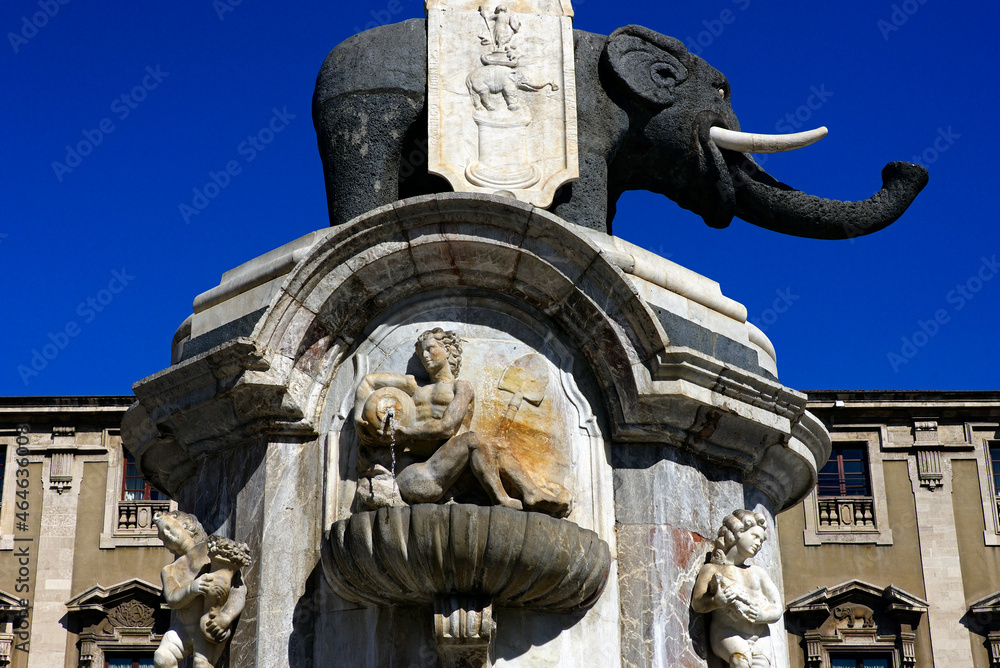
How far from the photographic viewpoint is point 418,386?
31.9 ft

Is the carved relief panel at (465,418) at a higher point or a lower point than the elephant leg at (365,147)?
lower

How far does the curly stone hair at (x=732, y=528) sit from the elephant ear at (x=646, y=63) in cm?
374

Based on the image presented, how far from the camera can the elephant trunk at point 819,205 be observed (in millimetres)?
11953

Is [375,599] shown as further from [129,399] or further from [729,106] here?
[129,399]

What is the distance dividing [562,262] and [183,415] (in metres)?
2.98

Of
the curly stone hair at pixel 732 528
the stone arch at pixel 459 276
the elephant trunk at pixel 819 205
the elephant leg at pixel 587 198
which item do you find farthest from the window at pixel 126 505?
the curly stone hair at pixel 732 528

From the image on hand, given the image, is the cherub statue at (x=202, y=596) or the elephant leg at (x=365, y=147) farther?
the elephant leg at (x=365, y=147)

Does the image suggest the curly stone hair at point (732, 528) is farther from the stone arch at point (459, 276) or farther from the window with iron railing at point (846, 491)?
the window with iron railing at point (846, 491)

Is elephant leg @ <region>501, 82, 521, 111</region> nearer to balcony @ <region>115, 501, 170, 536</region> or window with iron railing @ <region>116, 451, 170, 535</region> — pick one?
window with iron railing @ <region>116, 451, 170, 535</region>

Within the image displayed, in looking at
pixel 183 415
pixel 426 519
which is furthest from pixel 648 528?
pixel 183 415

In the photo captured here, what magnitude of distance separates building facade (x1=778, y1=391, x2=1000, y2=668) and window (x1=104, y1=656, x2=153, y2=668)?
41.2 ft

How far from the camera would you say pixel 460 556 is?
8711mm

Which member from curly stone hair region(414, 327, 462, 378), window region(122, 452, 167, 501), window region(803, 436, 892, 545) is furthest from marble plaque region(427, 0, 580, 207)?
window region(122, 452, 167, 501)

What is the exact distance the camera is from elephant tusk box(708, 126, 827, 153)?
1181cm
